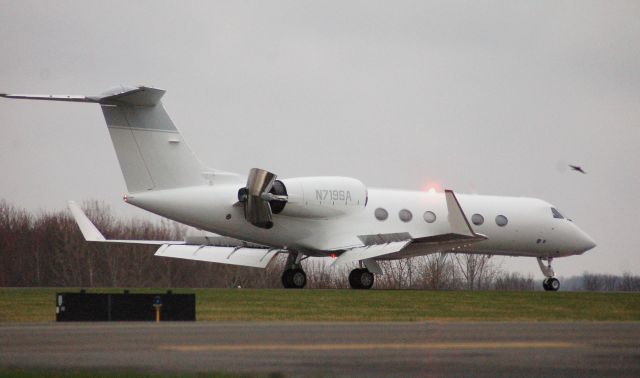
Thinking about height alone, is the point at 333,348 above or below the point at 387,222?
below

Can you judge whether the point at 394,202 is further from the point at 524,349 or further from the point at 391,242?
the point at 524,349

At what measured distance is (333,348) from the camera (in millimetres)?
13320

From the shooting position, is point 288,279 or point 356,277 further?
point 288,279

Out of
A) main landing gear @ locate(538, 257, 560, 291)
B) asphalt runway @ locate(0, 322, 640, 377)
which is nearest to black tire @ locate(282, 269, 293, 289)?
main landing gear @ locate(538, 257, 560, 291)

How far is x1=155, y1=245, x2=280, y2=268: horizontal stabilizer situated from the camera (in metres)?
33.9

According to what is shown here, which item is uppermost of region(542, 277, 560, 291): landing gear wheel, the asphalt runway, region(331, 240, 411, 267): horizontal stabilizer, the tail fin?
the tail fin

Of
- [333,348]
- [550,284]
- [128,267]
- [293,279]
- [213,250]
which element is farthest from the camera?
[128,267]

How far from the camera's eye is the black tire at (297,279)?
3378 cm

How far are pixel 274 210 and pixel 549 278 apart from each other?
11.5 metres

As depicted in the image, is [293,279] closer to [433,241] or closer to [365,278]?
[365,278]

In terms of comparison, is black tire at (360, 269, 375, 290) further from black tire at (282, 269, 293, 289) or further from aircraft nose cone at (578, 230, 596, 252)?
aircraft nose cone at (578, 230, 596, 252)

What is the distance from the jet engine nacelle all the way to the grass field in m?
3.73

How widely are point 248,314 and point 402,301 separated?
231 inches

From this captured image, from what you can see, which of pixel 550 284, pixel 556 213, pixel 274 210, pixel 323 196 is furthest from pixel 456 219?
pixel 556 213
